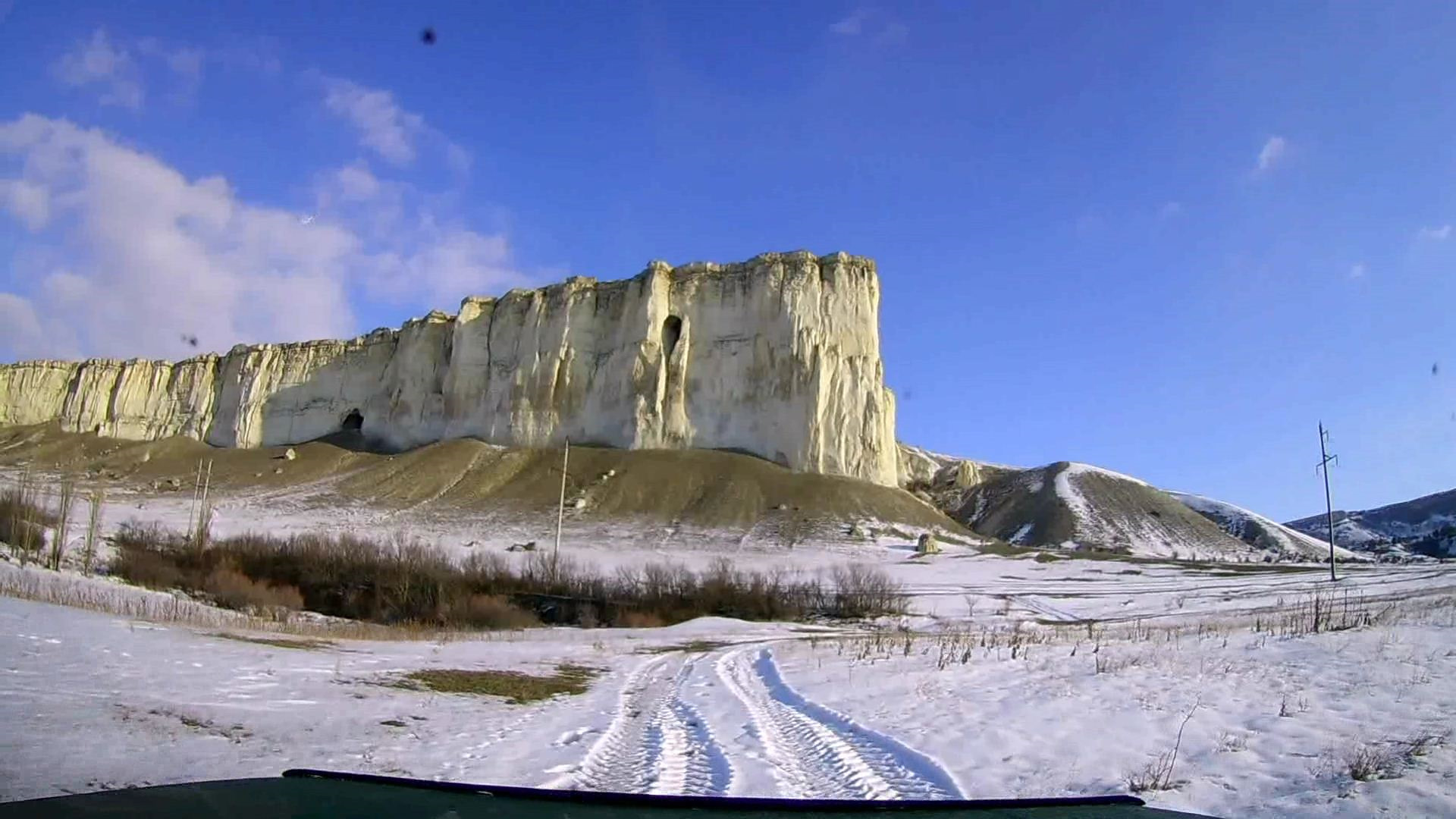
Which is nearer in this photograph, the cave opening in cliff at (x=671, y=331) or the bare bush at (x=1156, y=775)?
the bare bush at (x=1156, y=775)

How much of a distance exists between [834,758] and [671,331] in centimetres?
7391

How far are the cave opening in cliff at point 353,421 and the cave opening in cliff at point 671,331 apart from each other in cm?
3298

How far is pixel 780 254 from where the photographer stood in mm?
80438

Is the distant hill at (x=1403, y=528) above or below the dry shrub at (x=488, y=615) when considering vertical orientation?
above

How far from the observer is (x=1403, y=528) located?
12138cm

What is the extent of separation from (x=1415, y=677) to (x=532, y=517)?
5645cm

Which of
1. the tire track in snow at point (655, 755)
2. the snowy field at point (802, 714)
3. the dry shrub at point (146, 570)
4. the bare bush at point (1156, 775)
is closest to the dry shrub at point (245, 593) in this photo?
the dry shrub at point (146, 570)

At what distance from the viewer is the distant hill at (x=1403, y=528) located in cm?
8569

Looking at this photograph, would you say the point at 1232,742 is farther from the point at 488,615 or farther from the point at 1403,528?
the point at 1403,528

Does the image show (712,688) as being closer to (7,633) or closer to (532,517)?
(7,633)

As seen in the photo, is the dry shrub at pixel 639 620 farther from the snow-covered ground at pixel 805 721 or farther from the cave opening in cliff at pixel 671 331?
the cave opening in cliff at pixel 671 331

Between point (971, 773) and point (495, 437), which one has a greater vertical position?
point (495, 437)

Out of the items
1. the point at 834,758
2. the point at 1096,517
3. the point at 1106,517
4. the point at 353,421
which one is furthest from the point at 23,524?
the point at 1106,517

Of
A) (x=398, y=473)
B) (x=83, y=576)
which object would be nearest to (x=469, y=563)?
(x=83, y=576)
